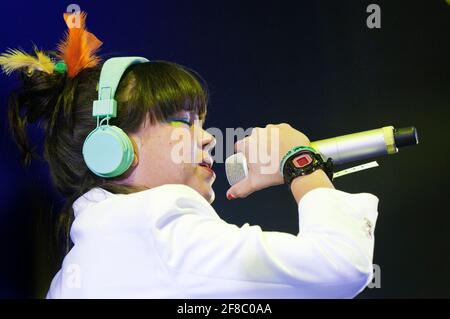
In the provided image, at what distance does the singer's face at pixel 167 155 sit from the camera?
3.56 feet

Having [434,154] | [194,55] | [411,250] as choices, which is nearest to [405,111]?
[434,154]

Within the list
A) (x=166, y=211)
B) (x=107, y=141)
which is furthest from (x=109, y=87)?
(x=166, y=211)

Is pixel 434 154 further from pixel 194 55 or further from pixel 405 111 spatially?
pixel 194 55

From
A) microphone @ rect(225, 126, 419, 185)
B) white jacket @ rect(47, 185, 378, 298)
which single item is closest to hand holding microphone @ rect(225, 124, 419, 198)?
microphone @ rect(225, 126, 419, 185)

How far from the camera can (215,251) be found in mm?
894

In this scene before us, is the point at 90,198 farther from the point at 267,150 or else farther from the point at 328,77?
the point at 328,77

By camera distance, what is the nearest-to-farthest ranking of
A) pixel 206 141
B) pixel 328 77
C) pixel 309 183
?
1. pixel 309 183
2. pixel 206 141
3. pixel 328 77

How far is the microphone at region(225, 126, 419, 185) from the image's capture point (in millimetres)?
1125

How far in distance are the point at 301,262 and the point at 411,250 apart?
0.49m

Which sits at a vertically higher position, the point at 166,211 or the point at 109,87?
the point at 109,87

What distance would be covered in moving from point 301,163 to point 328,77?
1.23 feet

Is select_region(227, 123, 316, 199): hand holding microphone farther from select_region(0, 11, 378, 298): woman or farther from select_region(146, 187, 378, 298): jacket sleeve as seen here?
select_region(146, 187, 378, 298): jacket sleeve

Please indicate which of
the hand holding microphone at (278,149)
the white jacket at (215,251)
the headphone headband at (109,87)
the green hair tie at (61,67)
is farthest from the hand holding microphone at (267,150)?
the green hair tie at (61,67)

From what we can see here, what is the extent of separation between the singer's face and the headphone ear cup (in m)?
0.04
